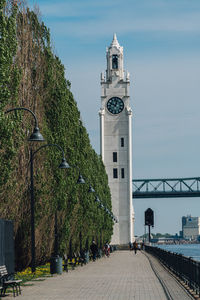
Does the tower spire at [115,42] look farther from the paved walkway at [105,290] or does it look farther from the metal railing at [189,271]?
the paved walkway at [105,290]

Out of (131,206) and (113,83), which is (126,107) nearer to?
(113,83)

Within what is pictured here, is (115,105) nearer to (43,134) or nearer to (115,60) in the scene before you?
(115,60)

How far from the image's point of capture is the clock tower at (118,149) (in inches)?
5143

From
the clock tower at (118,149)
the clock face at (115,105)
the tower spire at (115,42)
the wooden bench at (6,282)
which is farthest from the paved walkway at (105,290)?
the tower spire at (115,42)

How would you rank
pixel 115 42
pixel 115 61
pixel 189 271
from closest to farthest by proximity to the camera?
pixel 189 271 < pixel 115 61 < pixel 115 42

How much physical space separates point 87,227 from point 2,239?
36.7m

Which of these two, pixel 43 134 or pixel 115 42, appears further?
pixel 115 42

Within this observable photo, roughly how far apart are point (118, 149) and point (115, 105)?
9.82m

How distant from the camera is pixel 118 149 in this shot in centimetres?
13338

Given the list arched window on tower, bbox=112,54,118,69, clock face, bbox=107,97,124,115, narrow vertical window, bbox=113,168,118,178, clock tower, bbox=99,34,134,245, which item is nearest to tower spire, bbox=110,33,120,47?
arched window on tower, bbox=112,54,118,69

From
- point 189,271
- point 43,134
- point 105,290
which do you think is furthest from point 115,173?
point 105,290

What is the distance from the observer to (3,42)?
84.6 ft

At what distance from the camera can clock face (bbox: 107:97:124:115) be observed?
137000 mm

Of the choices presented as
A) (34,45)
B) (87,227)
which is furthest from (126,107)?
(34,45)
